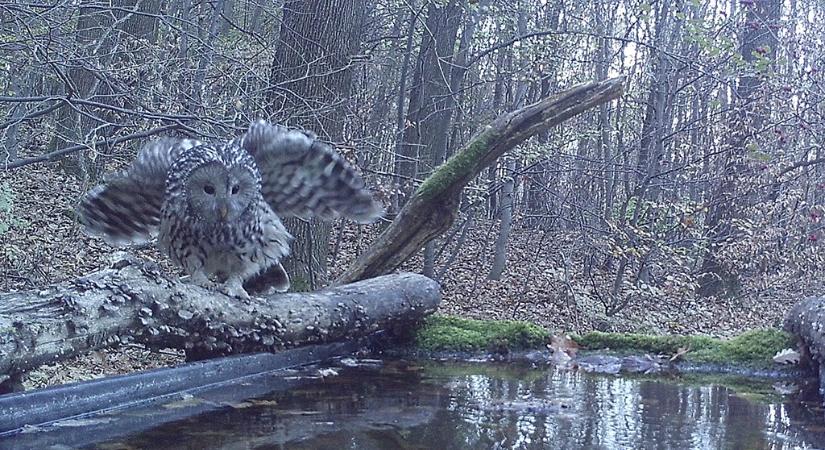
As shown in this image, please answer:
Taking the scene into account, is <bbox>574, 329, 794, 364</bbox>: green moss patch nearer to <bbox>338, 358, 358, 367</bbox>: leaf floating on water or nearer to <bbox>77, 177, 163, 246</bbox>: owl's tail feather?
<bbox>338, 358, 358, 367</bbox>: leaf floating on water

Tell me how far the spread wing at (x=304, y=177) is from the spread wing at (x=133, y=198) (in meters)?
0.39

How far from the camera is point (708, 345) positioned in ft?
16.9

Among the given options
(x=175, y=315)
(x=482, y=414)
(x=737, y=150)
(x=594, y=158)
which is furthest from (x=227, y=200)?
(x=737, y=150)

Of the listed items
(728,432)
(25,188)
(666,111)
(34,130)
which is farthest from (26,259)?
(666,111)

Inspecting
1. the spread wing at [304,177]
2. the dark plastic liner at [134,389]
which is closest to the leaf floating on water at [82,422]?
the dark plastic liner at [134,389]

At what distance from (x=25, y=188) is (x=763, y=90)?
1051cm

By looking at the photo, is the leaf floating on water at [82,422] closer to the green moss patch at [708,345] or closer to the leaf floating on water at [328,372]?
the leaf floating on water at [328,372]

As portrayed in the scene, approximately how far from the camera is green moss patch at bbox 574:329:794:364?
16.5ft

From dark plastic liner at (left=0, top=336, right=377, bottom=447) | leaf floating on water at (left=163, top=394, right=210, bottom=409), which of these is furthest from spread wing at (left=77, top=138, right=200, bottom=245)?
leaf floating on water at (left=163, top=394, right=210, bottom=409)

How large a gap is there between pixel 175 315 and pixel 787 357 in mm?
3516

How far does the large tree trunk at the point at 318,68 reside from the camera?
277 inches

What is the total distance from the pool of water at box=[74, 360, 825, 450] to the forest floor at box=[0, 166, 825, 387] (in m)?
5.73

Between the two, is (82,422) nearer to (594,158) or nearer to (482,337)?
(482,337)

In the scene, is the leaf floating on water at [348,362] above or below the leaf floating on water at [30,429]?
above
